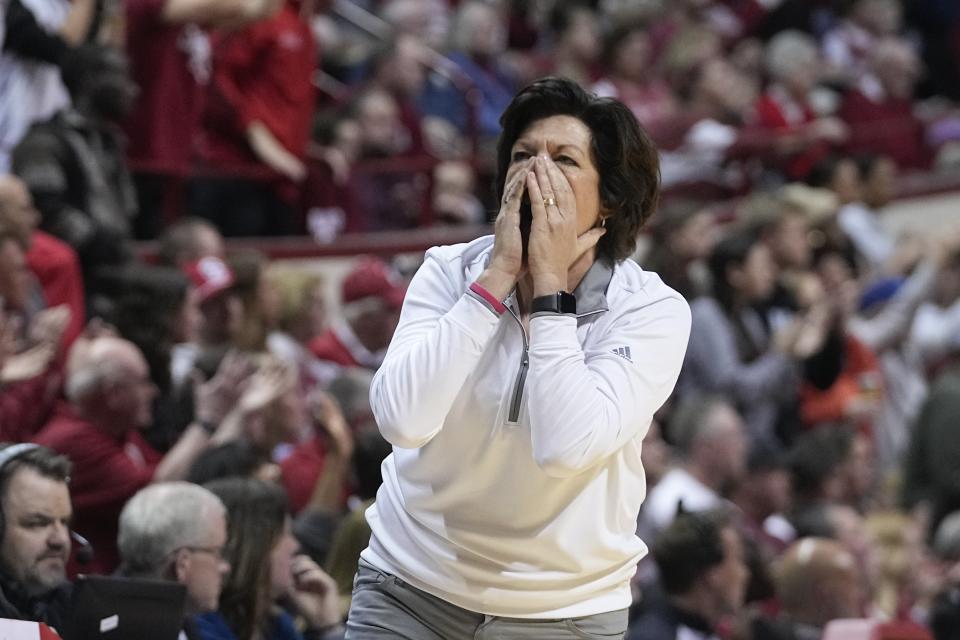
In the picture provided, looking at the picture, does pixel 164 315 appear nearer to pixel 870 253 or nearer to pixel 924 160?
pixel 870 253

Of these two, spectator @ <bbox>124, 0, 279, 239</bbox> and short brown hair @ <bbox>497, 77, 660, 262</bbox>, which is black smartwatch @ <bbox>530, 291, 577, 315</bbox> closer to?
short brown hair @ <bbox>497, 77, 660, 262</bbox>

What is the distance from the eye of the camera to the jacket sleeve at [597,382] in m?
3.08

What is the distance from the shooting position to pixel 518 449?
3189 millimetres

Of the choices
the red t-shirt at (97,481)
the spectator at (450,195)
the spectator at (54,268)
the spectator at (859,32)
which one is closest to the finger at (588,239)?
the red t-shirt at (97,481)

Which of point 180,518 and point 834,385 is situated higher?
point 180,518

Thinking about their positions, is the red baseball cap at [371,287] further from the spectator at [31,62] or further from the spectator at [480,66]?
the spectator at [480,66]

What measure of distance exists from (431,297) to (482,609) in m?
0.59

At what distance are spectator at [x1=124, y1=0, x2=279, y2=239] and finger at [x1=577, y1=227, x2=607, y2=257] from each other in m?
5.15

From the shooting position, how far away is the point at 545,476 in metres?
3.18

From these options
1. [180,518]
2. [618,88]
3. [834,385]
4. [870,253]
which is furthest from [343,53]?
[180,518]

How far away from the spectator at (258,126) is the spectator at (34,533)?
4920 millimetres

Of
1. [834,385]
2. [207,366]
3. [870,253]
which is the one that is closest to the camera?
[207,366]

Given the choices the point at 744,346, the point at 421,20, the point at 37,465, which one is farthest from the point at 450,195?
the point at 37,465

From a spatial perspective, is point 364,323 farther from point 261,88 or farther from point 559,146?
point 559,146
